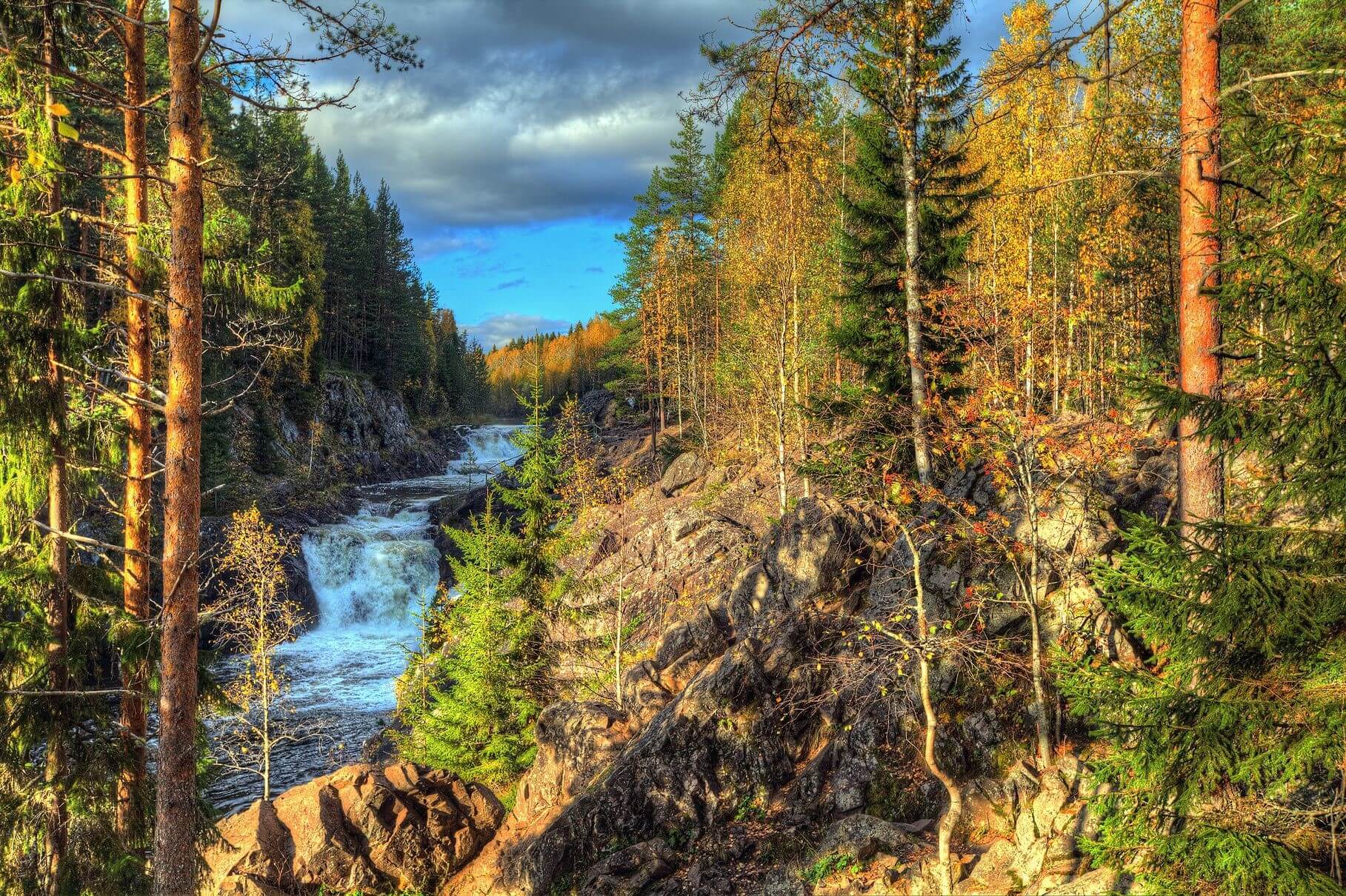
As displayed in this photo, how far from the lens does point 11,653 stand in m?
7.64

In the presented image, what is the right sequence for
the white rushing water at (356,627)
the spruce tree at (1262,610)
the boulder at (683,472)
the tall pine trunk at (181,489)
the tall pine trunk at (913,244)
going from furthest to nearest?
the boulder at (683,472) → the white rushing water at (356,627) → the tall pine trunk at (913,244) → the tall pine trunk at (181,489) → the spruce tree at (1262,610)

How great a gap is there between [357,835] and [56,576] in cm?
814

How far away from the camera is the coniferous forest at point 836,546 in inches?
198

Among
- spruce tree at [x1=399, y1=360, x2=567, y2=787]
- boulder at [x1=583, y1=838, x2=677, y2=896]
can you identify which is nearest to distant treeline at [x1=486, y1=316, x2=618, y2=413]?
spruce tree at [x1=399, y1=360, x2=567, y2=787]

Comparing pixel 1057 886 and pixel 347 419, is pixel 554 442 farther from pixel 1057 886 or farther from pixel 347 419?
pixel 347 419

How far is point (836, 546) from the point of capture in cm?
1414

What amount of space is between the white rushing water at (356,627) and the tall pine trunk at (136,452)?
1172cm

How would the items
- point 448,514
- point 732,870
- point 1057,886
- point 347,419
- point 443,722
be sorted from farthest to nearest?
1. point 347,419
2. point 448,514
3. point 443,722
4. point 732,870
5. point 1057,886

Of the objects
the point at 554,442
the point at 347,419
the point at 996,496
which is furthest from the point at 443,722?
the point at 347,419

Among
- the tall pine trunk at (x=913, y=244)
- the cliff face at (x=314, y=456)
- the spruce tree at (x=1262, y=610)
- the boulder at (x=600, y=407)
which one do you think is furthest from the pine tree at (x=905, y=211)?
the boulder at (x=600, y=407)

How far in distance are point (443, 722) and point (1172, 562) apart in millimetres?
15472

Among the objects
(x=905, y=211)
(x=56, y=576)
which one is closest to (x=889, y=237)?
(x=905, y=211)

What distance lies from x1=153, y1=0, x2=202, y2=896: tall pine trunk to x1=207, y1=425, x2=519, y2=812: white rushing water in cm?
1333

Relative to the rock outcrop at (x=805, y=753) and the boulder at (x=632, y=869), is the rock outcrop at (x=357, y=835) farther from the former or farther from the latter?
the boulder at (x=632, y=869)
